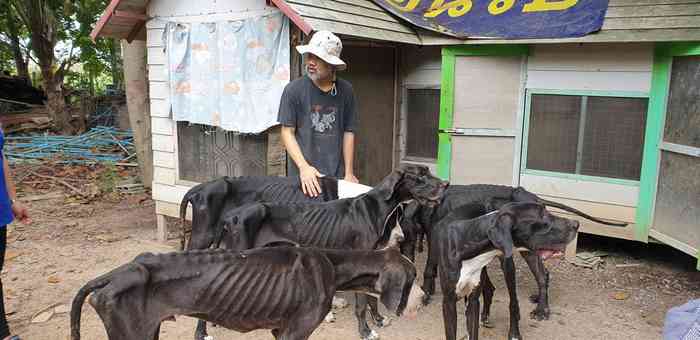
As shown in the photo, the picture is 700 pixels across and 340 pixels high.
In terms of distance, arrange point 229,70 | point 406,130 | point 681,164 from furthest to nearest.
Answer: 1. point 406,130
2. point 229,70
3. point 681,164

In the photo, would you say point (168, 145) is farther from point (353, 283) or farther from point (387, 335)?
point (353, 283)

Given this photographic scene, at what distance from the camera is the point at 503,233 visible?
10.6 feet

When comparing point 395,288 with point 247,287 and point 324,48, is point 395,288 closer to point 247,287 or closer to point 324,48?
point 247,287

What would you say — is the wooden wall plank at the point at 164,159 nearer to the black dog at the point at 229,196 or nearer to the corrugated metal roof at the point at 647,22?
the black dog at the point at 229,196

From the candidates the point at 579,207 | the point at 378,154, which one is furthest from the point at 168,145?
the point at 579,207

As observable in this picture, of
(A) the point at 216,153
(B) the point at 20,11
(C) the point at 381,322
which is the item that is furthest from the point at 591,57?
(B) the point at 20,11

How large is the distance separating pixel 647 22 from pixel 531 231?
12.1 feet

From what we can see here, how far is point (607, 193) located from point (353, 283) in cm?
457

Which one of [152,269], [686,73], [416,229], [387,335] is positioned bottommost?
[387,335]

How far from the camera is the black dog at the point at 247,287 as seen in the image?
237 cm

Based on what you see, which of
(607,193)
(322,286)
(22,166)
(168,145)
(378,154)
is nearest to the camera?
(322,286)

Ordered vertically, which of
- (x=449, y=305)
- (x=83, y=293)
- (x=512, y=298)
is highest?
(x=83, y=293)

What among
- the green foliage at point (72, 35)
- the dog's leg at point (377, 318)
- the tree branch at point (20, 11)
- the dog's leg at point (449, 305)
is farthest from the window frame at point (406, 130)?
the tree branch at point (20, 11)

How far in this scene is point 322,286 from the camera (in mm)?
2658
